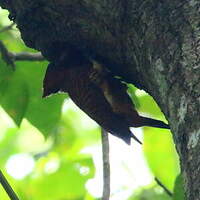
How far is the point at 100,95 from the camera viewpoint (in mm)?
1964

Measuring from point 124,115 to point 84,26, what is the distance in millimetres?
335

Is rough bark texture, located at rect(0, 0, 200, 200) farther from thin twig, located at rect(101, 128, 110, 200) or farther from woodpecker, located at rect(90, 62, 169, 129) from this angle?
thin twig, located at rect(101, 128, 110, 200)

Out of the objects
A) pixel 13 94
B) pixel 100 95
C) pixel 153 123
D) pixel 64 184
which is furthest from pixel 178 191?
pixel 64 184

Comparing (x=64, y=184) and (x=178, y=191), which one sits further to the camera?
(x=64, y=184)

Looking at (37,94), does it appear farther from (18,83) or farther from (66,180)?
(66,180)

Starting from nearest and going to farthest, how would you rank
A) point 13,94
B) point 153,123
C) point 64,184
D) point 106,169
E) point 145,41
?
point 145,41 < point 153,123 < point 106,169 < point 13,94 < point 64,184

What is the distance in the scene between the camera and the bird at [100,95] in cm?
191

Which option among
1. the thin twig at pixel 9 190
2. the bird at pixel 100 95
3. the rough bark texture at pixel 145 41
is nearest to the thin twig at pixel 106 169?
the bird at pixel 100 95

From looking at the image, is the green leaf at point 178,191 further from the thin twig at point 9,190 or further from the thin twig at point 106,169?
the thin twig at point 9,190

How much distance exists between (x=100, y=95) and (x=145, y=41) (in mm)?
425

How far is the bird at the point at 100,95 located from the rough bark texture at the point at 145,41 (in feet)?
0.24

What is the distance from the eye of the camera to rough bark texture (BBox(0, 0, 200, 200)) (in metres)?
1.37

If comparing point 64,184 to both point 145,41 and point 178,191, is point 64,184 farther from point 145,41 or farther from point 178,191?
point 145,41

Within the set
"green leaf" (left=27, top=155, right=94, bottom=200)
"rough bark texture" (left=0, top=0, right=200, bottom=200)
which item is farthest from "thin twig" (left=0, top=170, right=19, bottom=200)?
"green leaf" (left=27, top=155, right=94, bottom=200)
